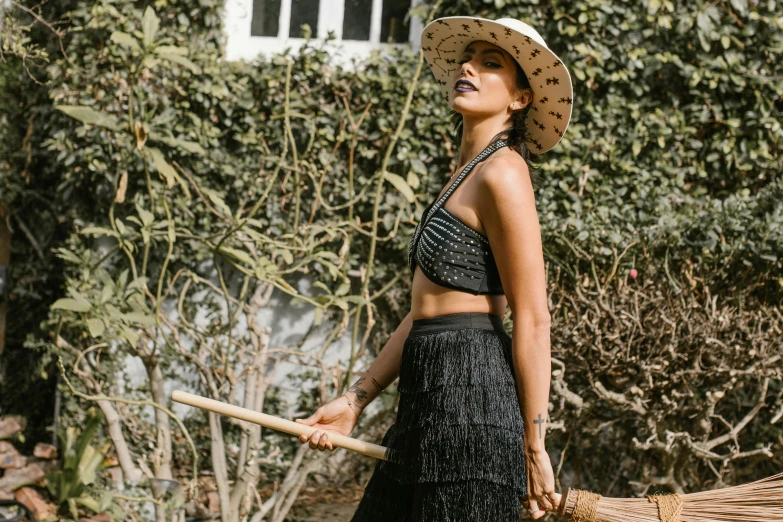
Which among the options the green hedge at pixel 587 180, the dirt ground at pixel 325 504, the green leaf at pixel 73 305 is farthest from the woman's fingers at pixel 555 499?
the dirt ground at pixel 325 504

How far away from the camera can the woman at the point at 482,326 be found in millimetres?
1971

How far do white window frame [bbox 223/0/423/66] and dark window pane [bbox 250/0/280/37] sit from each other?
3 cm

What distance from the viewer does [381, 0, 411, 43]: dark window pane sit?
5.59m

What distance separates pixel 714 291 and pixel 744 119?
1.23 m

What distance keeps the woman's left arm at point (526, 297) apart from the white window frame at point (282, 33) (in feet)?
12.3

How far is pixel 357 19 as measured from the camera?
5.70 meters

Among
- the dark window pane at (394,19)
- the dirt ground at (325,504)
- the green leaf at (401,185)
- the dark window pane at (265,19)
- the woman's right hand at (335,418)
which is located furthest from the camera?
the dark window pane at (265,19)

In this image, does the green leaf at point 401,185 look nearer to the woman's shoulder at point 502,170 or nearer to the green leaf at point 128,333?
the green leaf at point 128,333

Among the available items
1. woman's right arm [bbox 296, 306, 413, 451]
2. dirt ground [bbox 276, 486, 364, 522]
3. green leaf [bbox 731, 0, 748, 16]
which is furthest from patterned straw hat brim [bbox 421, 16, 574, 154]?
dirt ground [bbox 276, 486, 364, 522]

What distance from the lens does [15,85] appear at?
19.0 ft

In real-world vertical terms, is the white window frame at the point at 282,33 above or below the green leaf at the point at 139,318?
above

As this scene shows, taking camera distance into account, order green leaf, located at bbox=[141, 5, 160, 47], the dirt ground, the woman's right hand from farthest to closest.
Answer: the dirt ground
green leaf, located at bbox=[141, 5, 160, 47]
the woman's right hand

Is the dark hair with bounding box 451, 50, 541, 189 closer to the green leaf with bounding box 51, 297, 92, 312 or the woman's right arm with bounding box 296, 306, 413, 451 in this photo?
the woman's right arm with bounding box 296, 306, 413, 451

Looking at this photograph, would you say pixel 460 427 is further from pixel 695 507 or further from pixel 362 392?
pixel 695 507
